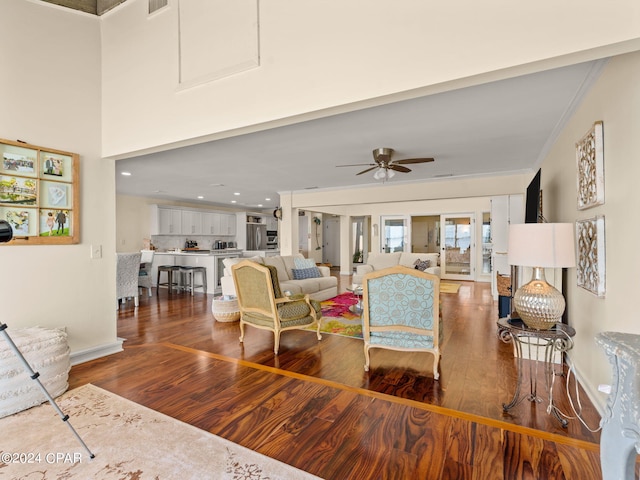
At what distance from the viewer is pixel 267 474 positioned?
170 cm

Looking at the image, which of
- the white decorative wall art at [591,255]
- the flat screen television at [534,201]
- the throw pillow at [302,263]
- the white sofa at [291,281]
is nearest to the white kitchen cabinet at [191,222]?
the white sofa at [291,281]

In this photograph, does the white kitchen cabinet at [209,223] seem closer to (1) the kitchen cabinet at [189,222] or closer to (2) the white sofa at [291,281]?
(1) the kitchen cabinet at [189,222]

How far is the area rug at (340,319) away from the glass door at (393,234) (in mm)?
4235

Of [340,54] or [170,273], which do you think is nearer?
[340,54]

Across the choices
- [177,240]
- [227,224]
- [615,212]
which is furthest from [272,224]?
[615,212]

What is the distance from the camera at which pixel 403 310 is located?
288 centimetres

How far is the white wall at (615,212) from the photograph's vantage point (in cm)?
173

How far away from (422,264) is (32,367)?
265 inches

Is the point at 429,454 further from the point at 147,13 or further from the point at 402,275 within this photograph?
the point at 147,13

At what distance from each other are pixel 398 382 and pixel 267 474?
1.45 meters

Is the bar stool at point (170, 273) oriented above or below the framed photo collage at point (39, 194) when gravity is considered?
below

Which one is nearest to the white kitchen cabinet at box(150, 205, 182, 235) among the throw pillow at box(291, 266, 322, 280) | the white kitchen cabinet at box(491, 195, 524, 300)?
the throw pillow at box(291, 266, 322, 280)

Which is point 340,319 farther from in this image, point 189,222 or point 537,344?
point 189,222

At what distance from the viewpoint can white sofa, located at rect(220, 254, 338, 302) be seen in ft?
18.0
